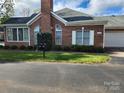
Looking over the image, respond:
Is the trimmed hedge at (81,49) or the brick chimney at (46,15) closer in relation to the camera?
the trimmed hedge at (81,49)

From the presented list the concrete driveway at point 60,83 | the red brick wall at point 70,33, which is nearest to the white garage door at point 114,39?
the red brick wall at point 70,33

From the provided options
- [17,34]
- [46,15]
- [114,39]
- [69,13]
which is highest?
[69,13]

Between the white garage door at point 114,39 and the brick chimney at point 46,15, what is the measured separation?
864 cm

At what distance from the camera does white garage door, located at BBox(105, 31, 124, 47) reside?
26.1 meters

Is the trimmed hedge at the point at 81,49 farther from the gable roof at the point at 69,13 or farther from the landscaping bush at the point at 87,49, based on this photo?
the gable roof at the point at 69,13

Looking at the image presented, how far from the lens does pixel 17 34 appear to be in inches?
987

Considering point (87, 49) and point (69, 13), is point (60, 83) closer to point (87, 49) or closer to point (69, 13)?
point (87, 49)

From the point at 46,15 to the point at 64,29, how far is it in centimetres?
272

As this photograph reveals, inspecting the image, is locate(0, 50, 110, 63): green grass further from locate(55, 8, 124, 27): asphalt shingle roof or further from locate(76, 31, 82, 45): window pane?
locate(55, 8, 124, 27): asphalt shingle roof

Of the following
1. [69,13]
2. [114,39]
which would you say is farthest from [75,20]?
[114,39]

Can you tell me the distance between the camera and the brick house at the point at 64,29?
21344 mm

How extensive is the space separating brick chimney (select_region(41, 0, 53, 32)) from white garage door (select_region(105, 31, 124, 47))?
8.64 metres

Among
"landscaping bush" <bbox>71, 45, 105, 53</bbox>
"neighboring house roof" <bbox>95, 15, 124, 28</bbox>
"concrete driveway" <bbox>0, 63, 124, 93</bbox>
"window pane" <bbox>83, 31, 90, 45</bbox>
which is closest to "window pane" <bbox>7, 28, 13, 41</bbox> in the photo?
"landscaping bush" <bbox>71, 45, 105, 53</bbox>

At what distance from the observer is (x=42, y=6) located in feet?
75.8
